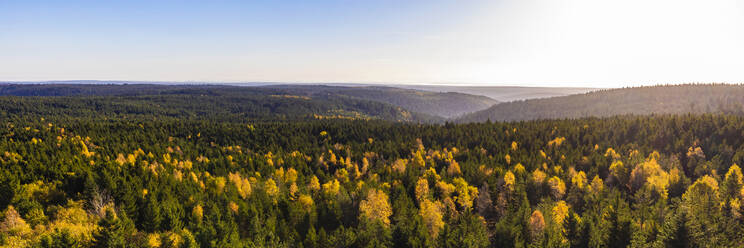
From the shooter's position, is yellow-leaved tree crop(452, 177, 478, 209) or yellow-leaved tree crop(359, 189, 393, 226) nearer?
yellow-leaved tree crop(359, 189, 393, 226)

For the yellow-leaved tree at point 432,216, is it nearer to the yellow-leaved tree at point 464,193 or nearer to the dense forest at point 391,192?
the dense forest at point 391,192

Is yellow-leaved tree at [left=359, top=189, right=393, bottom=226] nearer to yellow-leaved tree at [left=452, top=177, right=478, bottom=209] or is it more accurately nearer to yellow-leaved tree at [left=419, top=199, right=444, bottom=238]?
yellow-leaved tree at [left=419, top=199, right=444, bottom=238]

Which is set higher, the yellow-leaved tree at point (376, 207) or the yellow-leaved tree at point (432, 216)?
the yellow-leaved tree at point (376, 207)

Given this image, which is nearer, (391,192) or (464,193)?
(464,193)

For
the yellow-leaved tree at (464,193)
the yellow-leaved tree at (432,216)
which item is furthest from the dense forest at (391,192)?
the yellow-leaved tree at (464,193)

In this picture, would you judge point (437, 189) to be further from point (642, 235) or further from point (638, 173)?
point (638, 173)

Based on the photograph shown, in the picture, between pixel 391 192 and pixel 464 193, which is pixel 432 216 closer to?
pixel 464 193

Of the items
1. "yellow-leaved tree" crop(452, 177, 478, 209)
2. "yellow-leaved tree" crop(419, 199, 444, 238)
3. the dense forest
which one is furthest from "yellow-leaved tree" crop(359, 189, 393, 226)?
"yellow-leaved tree" crop(452, 177, 478, 209)

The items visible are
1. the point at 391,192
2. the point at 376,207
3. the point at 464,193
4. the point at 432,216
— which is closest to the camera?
the point at 432,216

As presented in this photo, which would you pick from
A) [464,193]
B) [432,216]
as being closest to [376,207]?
[432,216]
